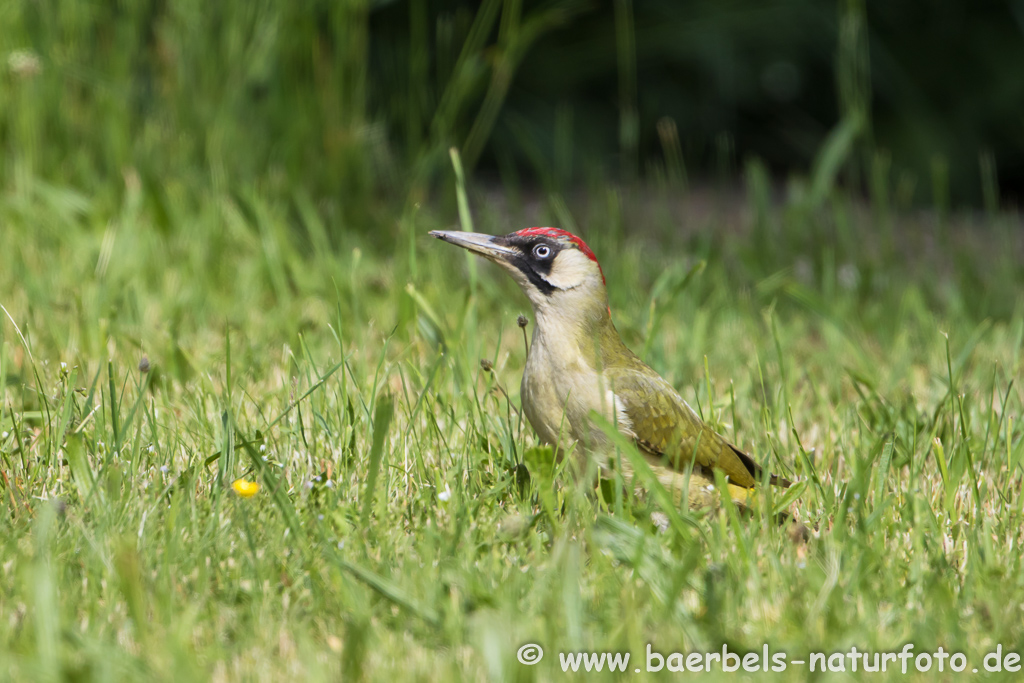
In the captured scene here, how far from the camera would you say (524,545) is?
2.25m

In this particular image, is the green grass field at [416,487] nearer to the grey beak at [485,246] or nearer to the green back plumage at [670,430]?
the green back plumage at [670,430]

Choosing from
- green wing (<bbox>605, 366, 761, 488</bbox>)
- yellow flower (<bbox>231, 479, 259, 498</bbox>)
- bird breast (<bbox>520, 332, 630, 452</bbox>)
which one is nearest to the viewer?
yellow flower (<bbox>231, 479, 259, 498</bbox>)

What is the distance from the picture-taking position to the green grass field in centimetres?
189

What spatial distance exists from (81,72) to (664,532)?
3.57 meters

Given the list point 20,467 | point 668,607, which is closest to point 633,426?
point 668,607

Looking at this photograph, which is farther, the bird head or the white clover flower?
the white clover flower

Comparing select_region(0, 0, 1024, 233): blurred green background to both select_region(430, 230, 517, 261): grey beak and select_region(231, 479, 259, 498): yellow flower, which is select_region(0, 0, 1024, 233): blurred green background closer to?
select_region(430, 230, 517, 261): grey beak

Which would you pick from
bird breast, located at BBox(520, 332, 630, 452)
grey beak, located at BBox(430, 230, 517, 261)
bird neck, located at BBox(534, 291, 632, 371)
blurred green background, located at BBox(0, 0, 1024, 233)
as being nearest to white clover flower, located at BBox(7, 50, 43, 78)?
blurred green background, located at BBox(0, 0, 1024, 233)

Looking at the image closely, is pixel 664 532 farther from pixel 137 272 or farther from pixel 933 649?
pixel 137 272

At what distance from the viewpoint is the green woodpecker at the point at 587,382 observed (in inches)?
105

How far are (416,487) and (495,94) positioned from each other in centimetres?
361

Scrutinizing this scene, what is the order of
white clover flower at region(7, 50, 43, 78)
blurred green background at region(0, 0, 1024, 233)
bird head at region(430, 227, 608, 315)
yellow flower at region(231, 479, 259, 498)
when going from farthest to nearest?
blurred green background at region(0, 0, 1024, 233)
white clover flower at region(7, 50, 43, 78)
bird head at region(430, 227, 608, 315)
yellow flower at region(231, 479, 259, 498)

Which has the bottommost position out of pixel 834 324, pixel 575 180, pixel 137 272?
pixel 834 324

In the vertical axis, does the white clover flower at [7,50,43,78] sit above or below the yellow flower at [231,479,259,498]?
above
